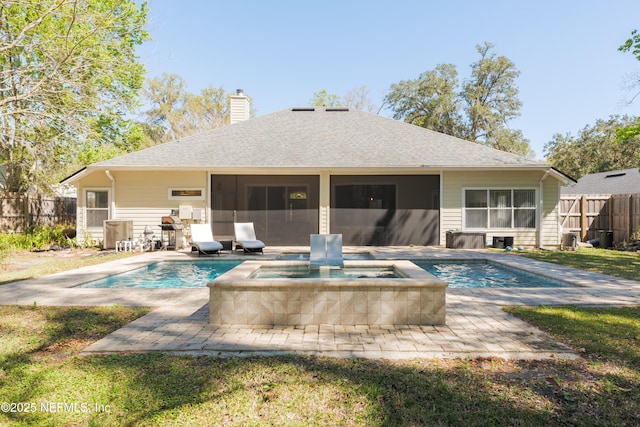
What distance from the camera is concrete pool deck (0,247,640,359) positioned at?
3.61 meters

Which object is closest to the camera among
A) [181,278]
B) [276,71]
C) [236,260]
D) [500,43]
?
[181,278]

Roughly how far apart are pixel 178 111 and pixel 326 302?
38.3 m

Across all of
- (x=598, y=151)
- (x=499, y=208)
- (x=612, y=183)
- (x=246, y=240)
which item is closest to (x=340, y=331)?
(x=246, y=240)

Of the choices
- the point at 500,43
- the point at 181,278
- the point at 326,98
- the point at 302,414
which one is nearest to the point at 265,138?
the point at 181,278

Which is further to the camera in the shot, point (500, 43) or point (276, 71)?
point (500, 43)

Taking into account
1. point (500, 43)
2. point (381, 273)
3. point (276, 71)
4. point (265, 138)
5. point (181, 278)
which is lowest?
point (181, 278)

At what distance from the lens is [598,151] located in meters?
32.1

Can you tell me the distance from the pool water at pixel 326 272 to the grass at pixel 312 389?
6.97ft

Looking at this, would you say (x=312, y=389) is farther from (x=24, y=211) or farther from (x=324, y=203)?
(x=24, y=211)

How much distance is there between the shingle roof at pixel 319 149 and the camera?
13.3 meters

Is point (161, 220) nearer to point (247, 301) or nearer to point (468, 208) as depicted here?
point (247, 301)

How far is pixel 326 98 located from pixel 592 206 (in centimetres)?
2440

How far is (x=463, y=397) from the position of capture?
2707 millimetres

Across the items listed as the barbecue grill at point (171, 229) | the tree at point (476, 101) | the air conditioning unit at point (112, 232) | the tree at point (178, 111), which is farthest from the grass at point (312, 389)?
the tree at point (178, 111)
